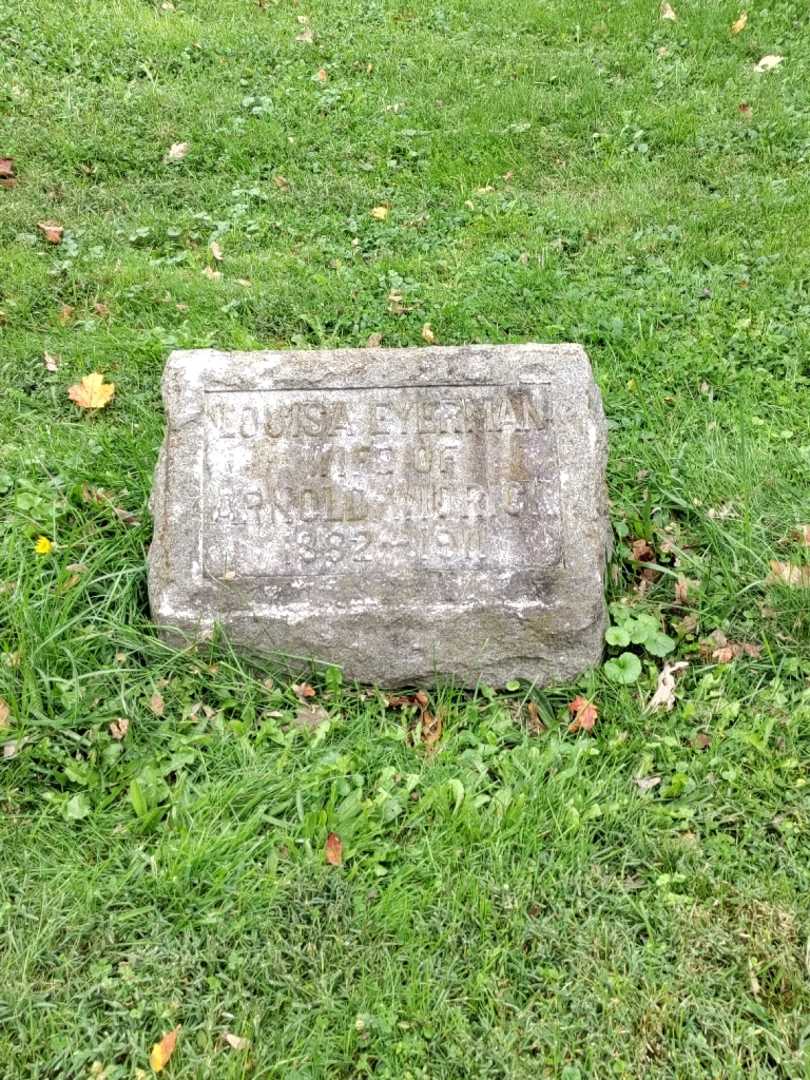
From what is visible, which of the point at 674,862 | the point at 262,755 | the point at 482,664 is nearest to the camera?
the point at 674,862

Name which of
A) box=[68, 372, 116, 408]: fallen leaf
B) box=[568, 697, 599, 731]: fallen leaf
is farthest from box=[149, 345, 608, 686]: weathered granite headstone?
box=[68, 372, 116, 408]: fallen leaf

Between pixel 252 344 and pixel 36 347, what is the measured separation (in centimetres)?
106

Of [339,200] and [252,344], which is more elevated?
[339,200]

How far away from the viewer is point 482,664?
3.28 m

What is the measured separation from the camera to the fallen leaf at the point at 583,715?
320cm

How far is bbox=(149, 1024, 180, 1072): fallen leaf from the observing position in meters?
2.34

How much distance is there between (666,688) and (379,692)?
98 centimetres

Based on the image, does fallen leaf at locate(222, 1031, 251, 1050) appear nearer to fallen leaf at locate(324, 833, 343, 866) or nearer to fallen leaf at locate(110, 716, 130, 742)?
fallen leaf at locate(324, 833, 343, 866)

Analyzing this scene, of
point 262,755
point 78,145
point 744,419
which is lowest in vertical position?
point 262,755

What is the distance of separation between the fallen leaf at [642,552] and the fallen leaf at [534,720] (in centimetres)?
80

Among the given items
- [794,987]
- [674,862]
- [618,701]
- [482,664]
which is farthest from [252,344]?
[794,987]

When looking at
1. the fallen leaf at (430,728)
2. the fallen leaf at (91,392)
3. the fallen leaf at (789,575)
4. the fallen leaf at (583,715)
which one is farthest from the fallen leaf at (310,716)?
the fallen leaf at (91,392)

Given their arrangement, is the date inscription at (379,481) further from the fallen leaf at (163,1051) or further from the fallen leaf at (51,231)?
the fallen leaf at (51,231)

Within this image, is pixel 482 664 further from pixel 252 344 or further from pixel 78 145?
pixel 78 145
